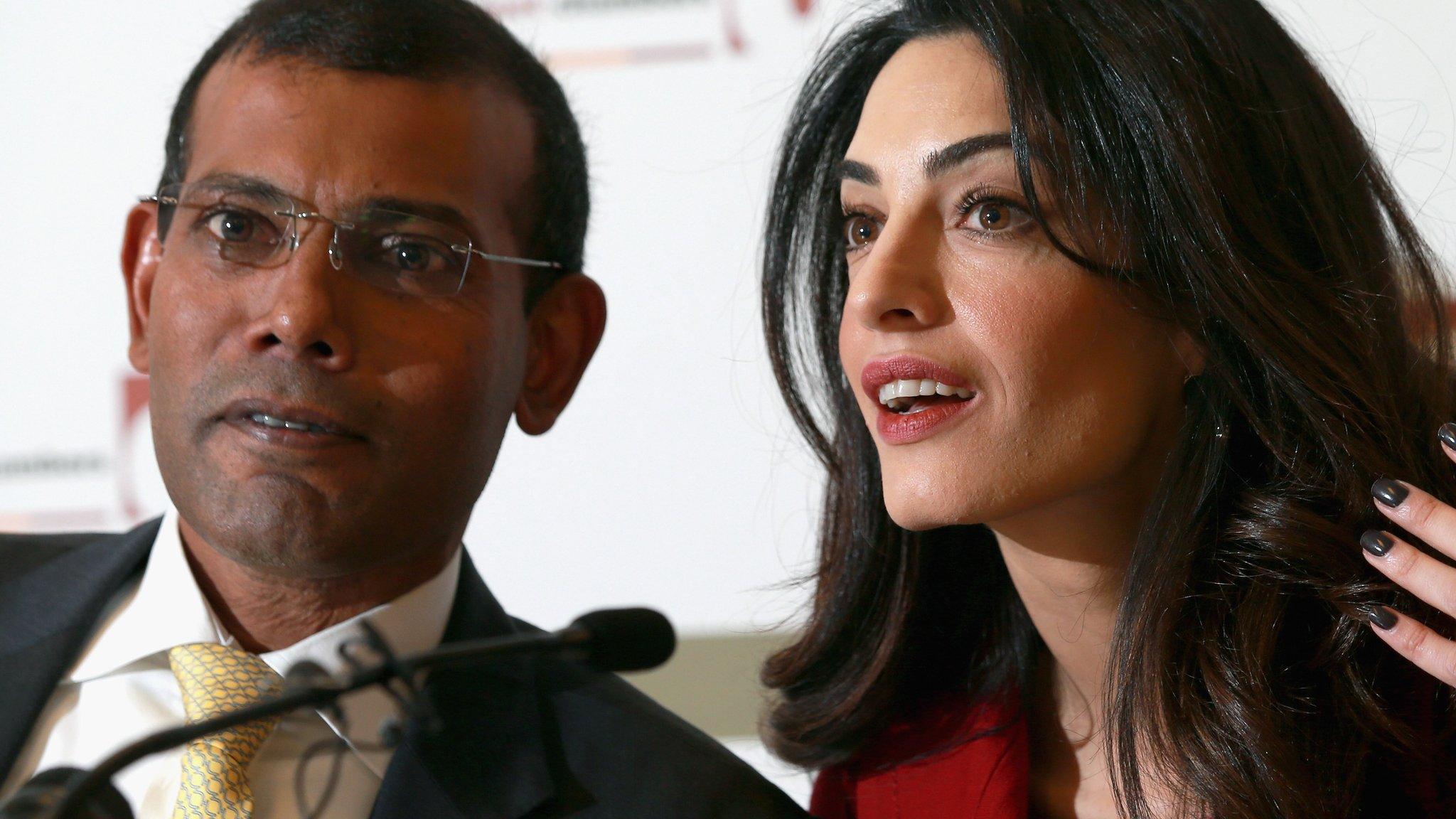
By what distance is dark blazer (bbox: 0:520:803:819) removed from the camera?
1774 mm

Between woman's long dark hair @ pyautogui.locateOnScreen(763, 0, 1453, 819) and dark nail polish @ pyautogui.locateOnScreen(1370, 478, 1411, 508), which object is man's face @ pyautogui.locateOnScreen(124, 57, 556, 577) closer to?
woman's long dark hair @ pyautogui.locateOnScreen(763, 0, 1453, 819)

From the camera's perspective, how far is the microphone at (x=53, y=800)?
101 centimetres

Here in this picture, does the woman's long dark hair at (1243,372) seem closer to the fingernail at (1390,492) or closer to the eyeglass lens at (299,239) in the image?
the fingernail at (1390,492)

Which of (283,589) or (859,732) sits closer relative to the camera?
(283,589)

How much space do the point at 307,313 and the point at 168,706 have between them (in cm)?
56

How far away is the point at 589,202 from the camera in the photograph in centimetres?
232

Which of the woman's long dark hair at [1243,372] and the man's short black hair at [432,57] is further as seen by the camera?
the man's short black hair at [432,57]

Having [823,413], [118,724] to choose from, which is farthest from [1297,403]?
[118,724]

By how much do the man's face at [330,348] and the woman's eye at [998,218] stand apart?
0.68m

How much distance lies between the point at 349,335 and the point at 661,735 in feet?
2.24

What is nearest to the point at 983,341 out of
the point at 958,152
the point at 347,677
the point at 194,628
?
the point at 958,152

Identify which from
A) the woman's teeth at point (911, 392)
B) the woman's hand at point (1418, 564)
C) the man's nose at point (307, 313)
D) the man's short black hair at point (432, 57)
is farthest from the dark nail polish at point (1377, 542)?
the man's nose at point (307, 313)

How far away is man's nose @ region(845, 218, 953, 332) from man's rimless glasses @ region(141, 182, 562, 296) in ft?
1.87

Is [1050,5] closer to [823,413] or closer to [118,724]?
[823,413]
